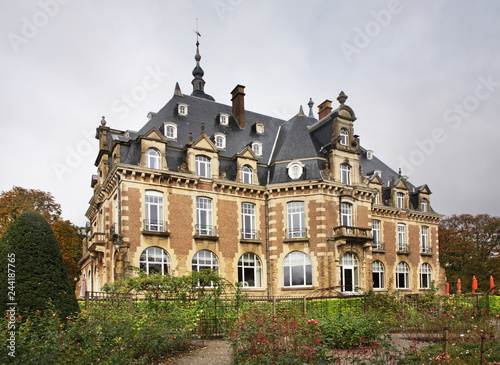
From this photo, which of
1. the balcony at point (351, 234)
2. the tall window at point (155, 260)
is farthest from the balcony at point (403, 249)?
the tall window at point (155, 260)

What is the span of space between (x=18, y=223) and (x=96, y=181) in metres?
20.8

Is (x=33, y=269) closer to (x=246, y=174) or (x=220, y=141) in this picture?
(x=246, y=174)

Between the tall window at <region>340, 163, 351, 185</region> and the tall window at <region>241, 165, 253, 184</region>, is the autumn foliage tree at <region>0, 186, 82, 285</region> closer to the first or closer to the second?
the tall window at <region>241, 165, 253, 184</region>

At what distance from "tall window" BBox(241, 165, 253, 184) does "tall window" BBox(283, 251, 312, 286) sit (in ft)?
18.2

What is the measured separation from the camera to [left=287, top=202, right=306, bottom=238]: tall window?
93.6 ft

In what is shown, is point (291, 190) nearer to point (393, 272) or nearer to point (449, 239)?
point (393, 272)

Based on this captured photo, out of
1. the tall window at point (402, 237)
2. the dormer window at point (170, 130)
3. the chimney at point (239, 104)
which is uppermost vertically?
the chimney at point (239, 104)

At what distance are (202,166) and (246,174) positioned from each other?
327 centimetres

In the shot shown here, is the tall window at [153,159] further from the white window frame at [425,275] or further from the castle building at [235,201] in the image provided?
the white window frame at [425,275]

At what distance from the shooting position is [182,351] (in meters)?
13.3

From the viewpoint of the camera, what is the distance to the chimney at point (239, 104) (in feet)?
108

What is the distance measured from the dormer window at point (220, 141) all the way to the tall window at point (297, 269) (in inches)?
338

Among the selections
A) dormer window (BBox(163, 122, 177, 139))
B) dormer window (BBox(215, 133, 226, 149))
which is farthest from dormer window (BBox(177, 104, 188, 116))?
dormer window (BBox(215, 133, 226, 149))

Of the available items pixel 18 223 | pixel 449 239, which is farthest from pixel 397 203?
pixel 18 223
